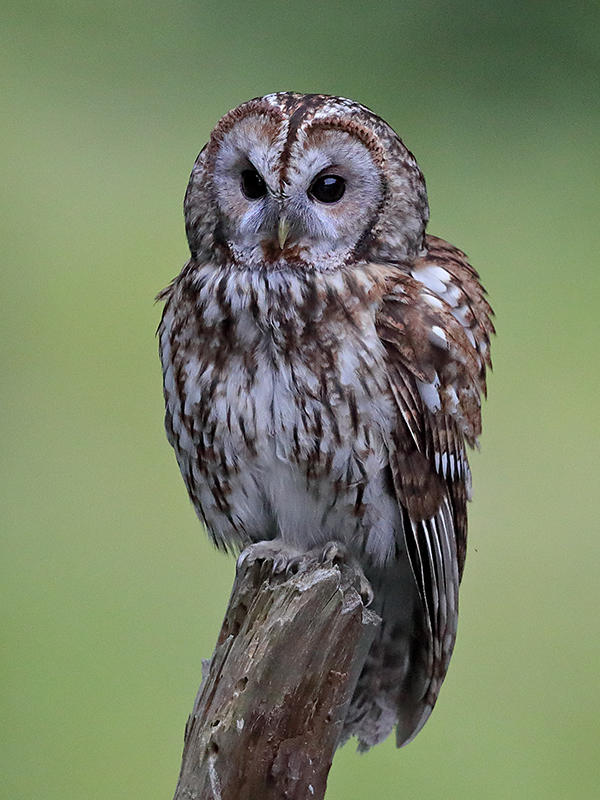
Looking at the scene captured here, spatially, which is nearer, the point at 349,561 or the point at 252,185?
the point at 252,185

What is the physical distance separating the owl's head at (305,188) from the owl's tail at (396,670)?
0.52m

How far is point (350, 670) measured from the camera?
4.89 feet

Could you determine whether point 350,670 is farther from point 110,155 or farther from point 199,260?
point 110,155

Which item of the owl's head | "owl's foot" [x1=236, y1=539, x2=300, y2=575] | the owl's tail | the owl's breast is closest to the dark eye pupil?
the owl's head

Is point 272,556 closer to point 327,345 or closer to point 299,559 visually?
point 299,559

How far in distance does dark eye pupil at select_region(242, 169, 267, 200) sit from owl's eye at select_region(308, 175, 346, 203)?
7 centimetres

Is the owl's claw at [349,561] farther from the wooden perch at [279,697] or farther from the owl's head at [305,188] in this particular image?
the owl's head at [305,188]

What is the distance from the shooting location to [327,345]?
158cm

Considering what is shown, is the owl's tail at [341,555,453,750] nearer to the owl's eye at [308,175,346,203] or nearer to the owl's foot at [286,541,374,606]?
the owl's foot at [286,541,374,606]

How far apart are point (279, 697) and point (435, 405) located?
0.49 meters

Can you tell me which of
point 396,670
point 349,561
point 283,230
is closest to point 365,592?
point 349,561

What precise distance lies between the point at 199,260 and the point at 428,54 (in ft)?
4.50

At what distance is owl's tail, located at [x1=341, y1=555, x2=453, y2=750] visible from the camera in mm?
1779

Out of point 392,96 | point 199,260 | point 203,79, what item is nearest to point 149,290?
point 203,79
